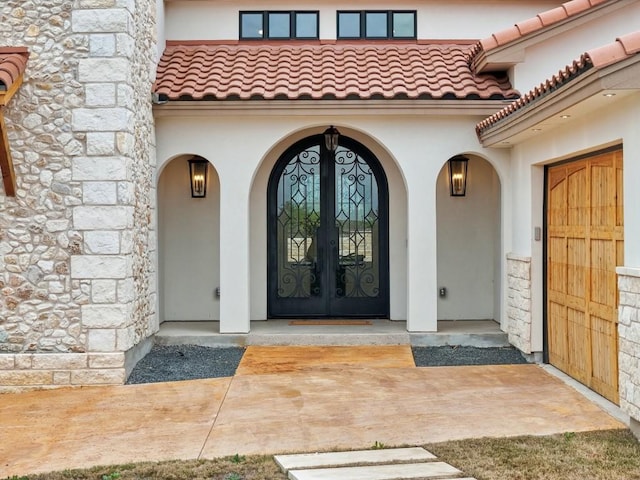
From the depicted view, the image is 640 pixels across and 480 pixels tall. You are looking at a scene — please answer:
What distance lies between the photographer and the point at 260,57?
1066 cm

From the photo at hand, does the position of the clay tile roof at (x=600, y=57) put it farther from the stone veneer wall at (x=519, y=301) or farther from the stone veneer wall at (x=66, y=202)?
the stone veneer wall at (x=66, y=202)

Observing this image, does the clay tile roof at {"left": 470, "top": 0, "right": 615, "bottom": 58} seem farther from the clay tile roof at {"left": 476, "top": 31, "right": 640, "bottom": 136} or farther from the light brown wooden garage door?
the clay tile roof at {"left": 476, "top": 31, "right": 640, "bottom": 136}

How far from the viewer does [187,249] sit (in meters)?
11.0

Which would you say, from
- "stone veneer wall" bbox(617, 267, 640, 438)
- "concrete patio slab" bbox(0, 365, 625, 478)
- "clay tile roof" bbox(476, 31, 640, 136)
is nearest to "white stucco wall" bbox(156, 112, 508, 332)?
"concrete patio slab" bbox(0, 365, 625, 478)

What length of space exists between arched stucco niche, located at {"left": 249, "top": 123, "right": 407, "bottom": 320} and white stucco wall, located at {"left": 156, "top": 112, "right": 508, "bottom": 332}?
Result: 1.16 meters

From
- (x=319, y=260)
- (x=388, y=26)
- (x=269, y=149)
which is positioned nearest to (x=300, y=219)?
(x=319, y=260)

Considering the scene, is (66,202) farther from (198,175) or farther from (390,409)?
(390,409)

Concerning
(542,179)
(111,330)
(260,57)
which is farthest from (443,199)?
(111,330)

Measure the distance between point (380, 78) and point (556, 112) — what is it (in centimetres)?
380

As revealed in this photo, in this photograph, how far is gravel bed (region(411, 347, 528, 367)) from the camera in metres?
8.72

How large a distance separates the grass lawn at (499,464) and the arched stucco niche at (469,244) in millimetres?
5478

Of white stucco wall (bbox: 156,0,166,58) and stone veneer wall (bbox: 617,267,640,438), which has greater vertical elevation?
white stucco wall (bbox: 156,0,166,58)

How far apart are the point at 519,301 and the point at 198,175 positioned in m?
5.99

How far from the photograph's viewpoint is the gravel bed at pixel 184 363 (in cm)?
812
